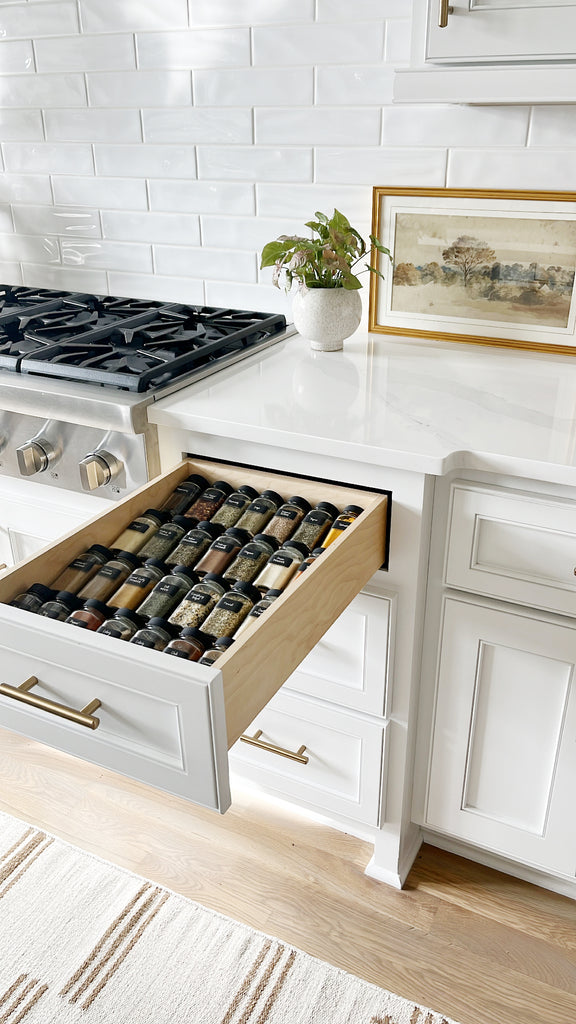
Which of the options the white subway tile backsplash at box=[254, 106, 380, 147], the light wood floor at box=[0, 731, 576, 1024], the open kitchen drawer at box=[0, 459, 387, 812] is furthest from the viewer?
the white subway tile backsplash at box=[254, 106, 380, 147]

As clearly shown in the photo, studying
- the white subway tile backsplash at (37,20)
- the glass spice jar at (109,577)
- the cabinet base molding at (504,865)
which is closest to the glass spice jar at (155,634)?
the glass spice jar at (109,577)

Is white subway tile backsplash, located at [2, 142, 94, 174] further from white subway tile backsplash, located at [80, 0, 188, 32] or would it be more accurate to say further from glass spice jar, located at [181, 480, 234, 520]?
glass spice jar, located at [181, 480, 234, 520]

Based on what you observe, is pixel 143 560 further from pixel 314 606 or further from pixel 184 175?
pixel 184 175

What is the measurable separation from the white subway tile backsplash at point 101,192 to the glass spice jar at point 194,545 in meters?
1.08

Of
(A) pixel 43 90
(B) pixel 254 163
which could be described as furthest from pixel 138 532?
(A) pixel 43 90

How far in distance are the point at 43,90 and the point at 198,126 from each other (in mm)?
465

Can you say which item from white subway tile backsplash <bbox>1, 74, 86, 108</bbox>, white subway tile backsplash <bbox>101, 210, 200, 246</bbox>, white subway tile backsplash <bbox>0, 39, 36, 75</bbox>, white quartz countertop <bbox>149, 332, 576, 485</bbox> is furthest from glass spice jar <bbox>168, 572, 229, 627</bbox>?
white subway tile backsplash <bbox>0, 39, 36, 75</bbox>

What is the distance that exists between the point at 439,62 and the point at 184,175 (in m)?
0.78

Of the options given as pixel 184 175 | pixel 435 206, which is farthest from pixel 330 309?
pixel 184 175

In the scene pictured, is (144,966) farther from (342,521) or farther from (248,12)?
(248,12)

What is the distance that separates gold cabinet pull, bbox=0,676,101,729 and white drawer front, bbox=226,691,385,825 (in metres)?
0.62

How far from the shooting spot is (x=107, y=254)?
2.01 meters

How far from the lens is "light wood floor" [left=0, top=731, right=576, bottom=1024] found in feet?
4.46

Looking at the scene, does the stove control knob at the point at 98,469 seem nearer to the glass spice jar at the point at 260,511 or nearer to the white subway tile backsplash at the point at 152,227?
the glass spice jar at the point at 260,511
